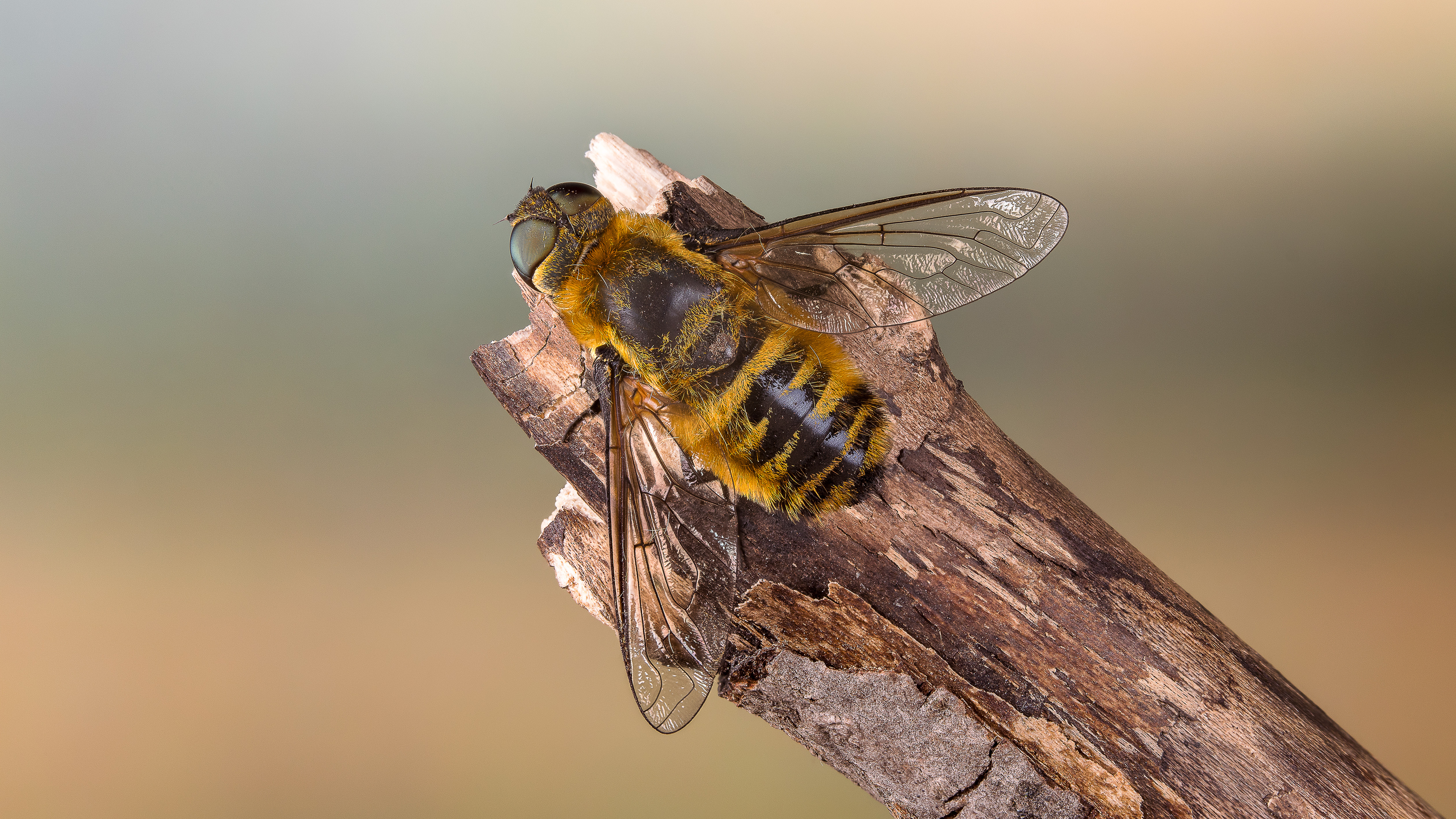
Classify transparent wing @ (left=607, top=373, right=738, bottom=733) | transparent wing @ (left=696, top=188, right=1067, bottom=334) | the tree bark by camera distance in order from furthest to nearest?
transparent wing @ (left=696, top=188, right=1067, bottom=334) < transparent wing @ (left=607, top=373, right=738, bottom=733) < the tree bark

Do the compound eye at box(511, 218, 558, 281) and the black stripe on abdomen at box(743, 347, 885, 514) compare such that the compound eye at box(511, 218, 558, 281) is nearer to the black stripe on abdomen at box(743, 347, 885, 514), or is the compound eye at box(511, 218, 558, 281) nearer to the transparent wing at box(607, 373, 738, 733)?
the transparent wing at box(607, 373, 738, 733)

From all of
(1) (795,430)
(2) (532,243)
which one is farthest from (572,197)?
(1) (795,430)

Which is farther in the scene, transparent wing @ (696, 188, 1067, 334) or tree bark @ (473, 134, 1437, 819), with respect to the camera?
transparent wing @ (696, 188, 1067, 334)

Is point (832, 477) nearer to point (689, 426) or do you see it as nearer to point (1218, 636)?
point (689, 426)

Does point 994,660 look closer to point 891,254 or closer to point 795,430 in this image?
point 795,430

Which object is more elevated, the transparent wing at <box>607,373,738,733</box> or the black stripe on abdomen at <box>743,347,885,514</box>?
the black stripe on abdomen at <box>743,347,885,514</box>

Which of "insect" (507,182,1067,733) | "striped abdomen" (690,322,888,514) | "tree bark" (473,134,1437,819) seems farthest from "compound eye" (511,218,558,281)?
"striped abdomen" (690,322,888,514)

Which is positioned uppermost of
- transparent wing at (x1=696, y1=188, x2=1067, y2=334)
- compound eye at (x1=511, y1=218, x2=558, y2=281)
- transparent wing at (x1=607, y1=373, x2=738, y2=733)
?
transparent wing at (x1=696, y1=188, x2=1067, y2=334)
